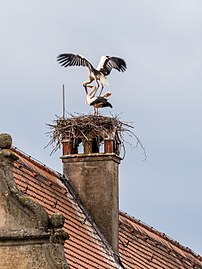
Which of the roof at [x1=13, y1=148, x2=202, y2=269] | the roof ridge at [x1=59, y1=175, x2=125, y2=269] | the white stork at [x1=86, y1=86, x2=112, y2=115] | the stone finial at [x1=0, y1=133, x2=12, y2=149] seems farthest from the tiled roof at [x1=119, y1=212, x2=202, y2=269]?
the stone finial at [x1=0, y1=133, x2=12, y2=149]

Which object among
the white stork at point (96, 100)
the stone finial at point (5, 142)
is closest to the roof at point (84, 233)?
the white stork at point (96, 100)

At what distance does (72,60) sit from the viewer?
40375 mm

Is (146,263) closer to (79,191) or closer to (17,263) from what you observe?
(79,191)

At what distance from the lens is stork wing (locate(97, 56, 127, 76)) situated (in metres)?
40.4

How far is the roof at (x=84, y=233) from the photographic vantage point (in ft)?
123

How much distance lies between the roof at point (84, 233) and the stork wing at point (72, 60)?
6.94 ft

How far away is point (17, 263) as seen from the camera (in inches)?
1109

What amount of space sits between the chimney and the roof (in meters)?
0.23

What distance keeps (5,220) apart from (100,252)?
10.6 meters

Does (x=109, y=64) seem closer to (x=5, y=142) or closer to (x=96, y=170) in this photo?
(x=96, y=170)

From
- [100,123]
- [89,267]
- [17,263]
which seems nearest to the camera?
[17,263]

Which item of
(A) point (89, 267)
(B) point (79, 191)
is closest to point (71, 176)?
(B) point (79, 191)

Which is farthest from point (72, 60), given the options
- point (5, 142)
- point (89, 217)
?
point (5, 142)

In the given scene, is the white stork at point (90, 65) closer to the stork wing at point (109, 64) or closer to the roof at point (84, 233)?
the stork wing at point (109, 64)
